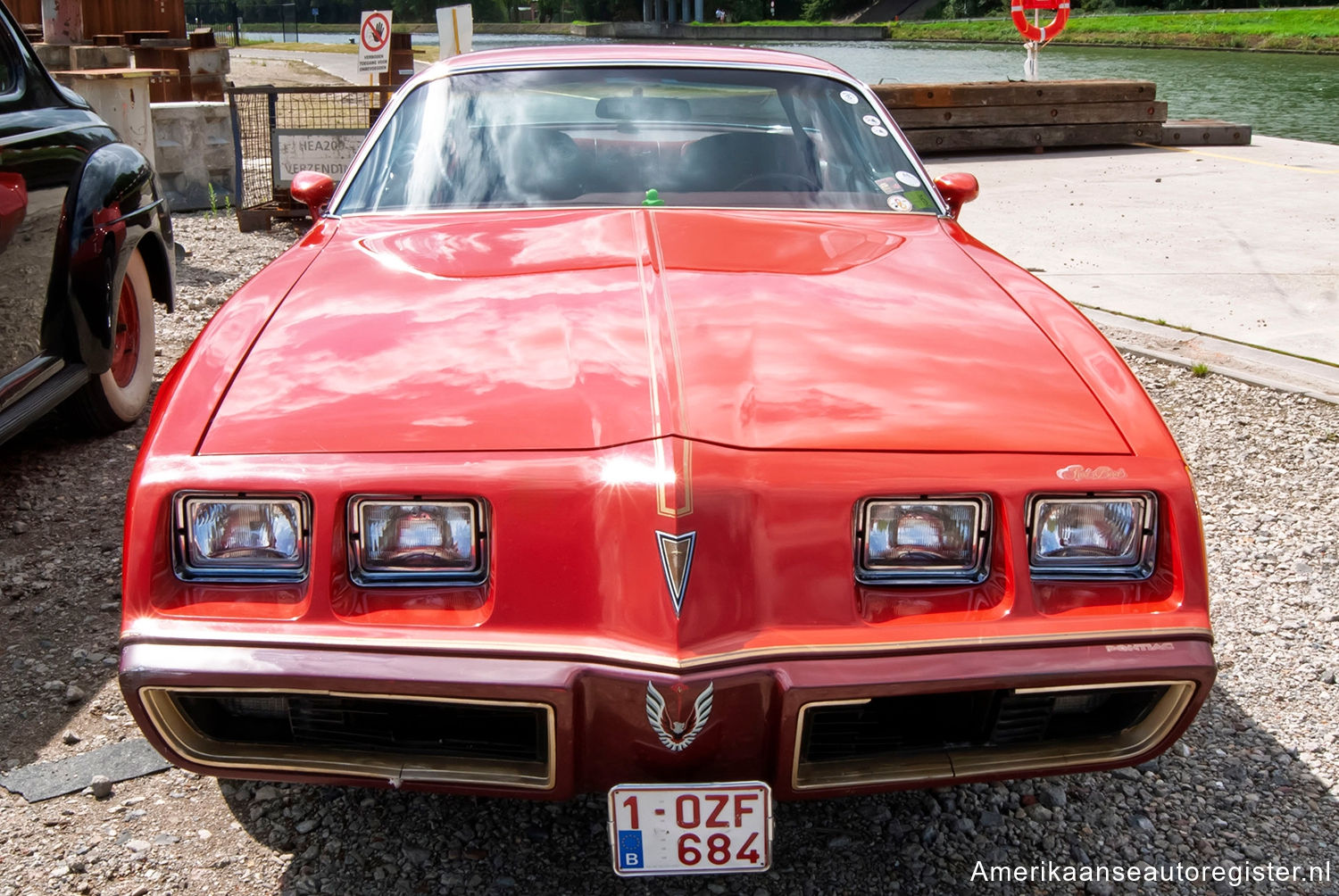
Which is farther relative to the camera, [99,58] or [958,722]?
[99,58]

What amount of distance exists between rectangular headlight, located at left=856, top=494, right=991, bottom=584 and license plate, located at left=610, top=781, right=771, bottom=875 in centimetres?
41

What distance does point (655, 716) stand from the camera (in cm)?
187

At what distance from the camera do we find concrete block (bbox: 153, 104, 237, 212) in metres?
9.64

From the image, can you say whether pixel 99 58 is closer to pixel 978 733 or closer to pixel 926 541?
pixel 926 541

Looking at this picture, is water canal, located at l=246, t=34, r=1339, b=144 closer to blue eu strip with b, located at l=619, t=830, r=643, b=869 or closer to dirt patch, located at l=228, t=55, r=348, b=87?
dirt patch, located at l=228, t=55, r=348, b=87

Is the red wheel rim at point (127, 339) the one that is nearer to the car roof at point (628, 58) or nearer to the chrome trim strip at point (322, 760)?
the car roof at point (628, 58)

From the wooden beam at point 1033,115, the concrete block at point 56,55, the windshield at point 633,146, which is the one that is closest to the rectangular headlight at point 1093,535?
the windshield at point 633,146

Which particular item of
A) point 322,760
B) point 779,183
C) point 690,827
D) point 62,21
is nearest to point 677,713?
point 690,827

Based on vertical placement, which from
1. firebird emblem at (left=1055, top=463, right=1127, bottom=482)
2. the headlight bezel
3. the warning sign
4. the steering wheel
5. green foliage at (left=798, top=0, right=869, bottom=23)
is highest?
green foliage at (left=798, top=0, right=869, bottom=23)

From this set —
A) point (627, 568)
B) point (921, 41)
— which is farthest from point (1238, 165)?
point (921, 41)

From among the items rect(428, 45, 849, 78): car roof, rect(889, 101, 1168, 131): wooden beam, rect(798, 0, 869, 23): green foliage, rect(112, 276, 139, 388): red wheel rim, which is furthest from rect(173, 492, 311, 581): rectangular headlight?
rect(798, 0, 869, 23): green foliage

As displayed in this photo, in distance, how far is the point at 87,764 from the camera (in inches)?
107

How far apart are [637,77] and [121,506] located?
2.24 m

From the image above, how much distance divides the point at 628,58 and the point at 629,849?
2473 millimetres
